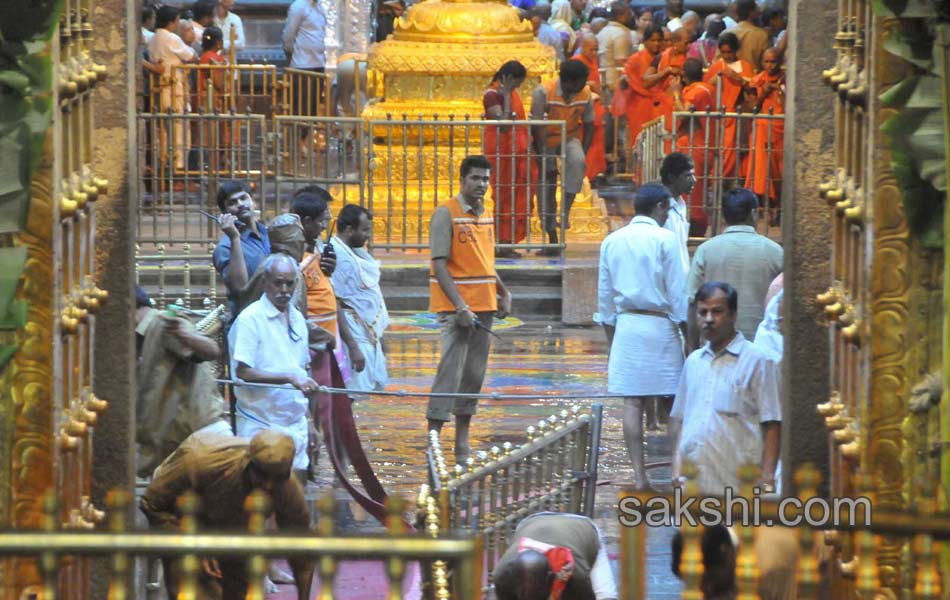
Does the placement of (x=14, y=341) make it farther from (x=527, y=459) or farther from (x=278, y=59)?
(x=278, y=59)

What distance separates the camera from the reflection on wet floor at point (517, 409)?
10883mm

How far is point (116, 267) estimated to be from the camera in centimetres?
782

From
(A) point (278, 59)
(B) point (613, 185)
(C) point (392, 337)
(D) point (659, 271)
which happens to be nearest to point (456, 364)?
(D) point (659, 271)

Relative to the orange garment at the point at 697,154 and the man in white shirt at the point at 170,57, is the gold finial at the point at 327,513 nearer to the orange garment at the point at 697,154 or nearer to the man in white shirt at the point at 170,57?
the orange garment at the point at 697,154

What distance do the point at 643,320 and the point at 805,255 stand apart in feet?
9.69

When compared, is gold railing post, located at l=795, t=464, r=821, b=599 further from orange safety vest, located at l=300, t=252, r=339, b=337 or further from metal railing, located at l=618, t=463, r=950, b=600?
orange safety vest, located at l=300, t=252, r=339, b=337

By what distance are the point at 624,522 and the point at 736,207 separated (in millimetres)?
6380

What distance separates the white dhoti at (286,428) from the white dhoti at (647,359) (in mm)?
2127

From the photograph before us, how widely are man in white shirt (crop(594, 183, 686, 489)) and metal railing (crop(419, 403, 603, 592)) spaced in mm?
1599

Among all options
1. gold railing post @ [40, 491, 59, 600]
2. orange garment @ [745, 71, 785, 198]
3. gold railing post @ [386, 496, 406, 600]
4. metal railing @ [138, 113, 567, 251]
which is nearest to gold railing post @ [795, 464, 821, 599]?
gold railing post @ [386, 496, 406, 600]

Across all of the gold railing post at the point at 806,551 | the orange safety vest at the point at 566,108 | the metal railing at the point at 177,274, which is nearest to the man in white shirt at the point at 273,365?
the gold railing post at the point at 806,551

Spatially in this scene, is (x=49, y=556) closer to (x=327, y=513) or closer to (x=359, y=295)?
(x=327, y=513)

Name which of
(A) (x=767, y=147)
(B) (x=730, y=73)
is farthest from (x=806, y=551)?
(B) (x=730, y=73)

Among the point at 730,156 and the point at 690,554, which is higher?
the point at 730,156
